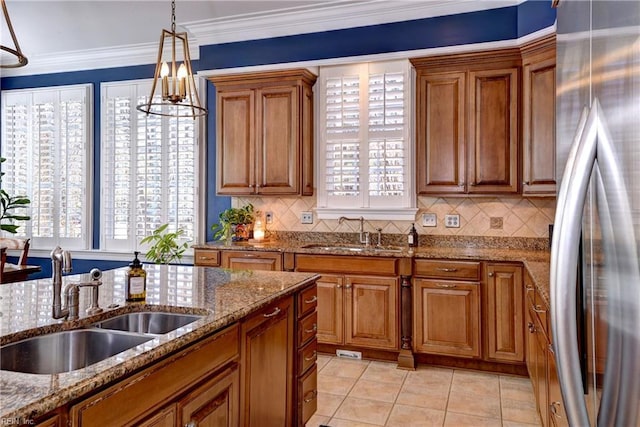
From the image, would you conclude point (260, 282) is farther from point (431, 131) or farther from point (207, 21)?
point (207, 21)

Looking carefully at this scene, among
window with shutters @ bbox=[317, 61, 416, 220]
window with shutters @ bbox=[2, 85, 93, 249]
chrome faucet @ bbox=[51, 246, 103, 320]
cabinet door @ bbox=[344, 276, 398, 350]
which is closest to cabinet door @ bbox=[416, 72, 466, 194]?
window with shutters @ bbox=[317, 61, 416, 220]

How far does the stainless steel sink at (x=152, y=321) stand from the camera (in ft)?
6.21

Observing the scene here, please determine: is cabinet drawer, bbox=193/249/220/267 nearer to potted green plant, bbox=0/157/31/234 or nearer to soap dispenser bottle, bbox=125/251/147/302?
potted green plant, bbox=0/157/31/234

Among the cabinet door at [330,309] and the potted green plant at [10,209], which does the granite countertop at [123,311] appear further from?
the potted green plant at [10,209]

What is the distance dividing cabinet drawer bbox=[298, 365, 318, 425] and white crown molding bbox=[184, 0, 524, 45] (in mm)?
3171

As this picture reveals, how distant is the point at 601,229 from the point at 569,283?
0.43 ft

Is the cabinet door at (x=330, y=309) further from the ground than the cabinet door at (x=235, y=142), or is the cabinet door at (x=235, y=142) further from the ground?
the cabinet door at (x=235, y=142)

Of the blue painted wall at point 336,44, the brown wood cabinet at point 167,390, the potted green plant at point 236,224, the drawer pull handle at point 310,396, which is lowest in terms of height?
the drawer pull handle at point 310,396

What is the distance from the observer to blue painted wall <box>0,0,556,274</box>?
391 centimetres

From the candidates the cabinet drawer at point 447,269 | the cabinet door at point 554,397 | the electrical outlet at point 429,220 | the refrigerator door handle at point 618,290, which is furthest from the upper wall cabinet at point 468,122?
the refrigerator door handle at point 618,290

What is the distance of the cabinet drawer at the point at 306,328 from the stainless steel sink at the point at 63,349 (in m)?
0.99

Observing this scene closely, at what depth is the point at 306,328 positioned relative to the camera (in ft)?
8.39

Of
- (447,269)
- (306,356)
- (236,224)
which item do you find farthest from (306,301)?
(236,224)

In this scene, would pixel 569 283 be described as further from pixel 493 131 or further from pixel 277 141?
pixel 277 141
